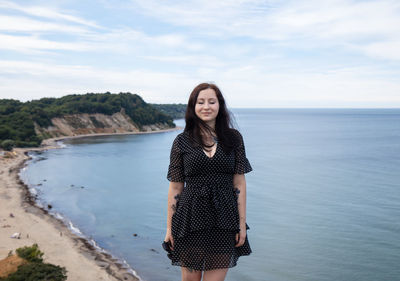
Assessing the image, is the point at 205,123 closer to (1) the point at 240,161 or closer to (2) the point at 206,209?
(1) the point at 240,161

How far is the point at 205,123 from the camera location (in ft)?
10.7

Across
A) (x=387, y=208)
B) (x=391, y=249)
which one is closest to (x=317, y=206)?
(x=387, y=208)

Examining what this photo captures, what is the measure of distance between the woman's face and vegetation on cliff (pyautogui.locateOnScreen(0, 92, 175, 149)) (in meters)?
61.5

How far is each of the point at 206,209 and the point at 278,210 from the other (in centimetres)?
2679

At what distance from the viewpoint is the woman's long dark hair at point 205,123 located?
3.16m

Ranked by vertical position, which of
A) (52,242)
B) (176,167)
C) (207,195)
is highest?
→ (176,167)

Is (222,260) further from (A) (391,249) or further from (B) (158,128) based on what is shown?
(B) (158,128)

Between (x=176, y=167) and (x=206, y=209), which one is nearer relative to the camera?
(x=206, y=209)

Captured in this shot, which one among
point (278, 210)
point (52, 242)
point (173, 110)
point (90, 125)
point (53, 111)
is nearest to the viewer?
point (52, 242)

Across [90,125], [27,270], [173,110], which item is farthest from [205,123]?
[173,110]

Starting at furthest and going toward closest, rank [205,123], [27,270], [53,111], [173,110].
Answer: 1. [173,110]
2. [53,111]
3. [27,270]
4. [205,123]

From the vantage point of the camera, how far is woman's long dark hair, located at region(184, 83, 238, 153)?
3.16m

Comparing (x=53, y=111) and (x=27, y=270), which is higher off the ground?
(x=53, y=111)

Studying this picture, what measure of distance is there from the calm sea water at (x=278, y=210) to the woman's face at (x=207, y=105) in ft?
14.2
